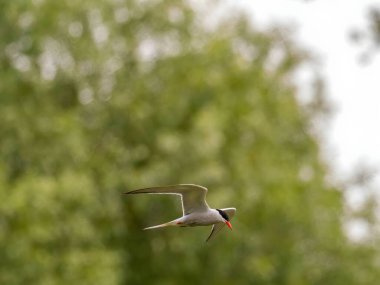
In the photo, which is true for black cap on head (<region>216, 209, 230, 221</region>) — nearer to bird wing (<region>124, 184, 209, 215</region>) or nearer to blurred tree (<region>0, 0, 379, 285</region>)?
bird wing (<region>124, 184, 209, 215</region>)

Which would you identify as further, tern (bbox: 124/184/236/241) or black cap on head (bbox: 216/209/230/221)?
black cap on head (bbox: 216/209/230/221)

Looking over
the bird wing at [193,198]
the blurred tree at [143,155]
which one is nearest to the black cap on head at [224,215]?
the bird wing at [193,198]

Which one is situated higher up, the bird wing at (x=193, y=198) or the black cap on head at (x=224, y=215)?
the bird wing at (x=193, y=198)

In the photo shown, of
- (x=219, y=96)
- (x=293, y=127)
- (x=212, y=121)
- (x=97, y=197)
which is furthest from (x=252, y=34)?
(x=97, y=197)

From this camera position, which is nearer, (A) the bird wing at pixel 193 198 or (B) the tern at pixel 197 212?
(B) the tern at pixel 197 212

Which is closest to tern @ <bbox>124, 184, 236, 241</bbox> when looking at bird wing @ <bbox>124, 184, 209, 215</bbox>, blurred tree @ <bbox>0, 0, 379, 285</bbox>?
bird wing @ <bbox>124, 184, 209, 215</bbox>

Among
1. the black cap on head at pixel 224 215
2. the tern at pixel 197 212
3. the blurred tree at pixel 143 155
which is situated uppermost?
the tern at pixel 197 212

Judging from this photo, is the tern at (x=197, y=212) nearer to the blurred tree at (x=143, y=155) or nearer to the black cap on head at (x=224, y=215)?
the black cap on head at (x=224, y=215)

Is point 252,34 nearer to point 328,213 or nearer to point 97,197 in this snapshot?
Answer: point 328,213

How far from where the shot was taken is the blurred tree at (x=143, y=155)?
39000 mm

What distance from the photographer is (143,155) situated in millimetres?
44656

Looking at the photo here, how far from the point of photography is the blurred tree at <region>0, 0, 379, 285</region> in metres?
39.0

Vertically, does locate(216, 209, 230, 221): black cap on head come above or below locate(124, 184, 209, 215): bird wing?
A: below

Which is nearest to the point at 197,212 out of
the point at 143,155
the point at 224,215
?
the point at 224,215
